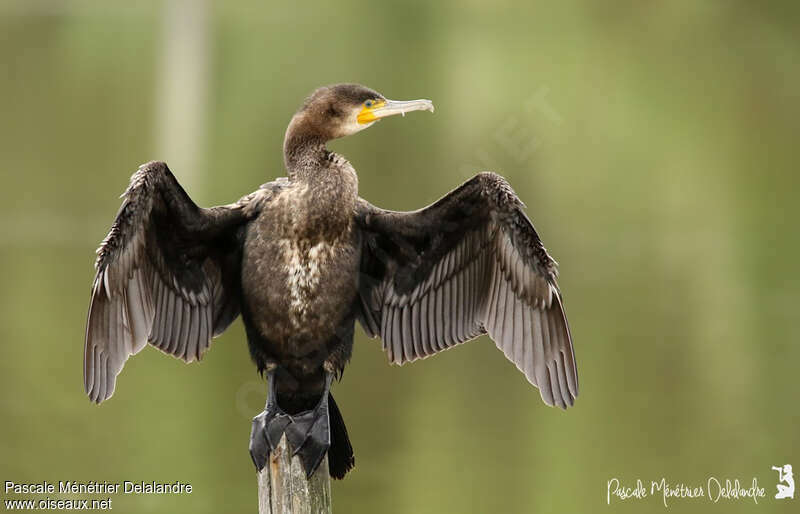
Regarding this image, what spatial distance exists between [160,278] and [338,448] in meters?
0.93

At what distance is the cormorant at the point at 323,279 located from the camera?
12.6 feet

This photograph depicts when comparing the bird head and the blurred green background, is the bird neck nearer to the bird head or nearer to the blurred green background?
the bird head

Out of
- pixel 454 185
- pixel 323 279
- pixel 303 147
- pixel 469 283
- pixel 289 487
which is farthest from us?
pixel 454 185

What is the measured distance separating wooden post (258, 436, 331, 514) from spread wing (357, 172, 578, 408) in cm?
74

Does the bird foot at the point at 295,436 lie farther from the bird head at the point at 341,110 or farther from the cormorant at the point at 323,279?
the bird head at the point at 341,110

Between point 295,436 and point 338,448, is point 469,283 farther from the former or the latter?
point 295,436

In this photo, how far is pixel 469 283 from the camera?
4309mm

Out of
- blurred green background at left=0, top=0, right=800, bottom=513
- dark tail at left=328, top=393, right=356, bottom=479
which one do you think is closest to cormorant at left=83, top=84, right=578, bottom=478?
dark tail at left=328, top=393, right=356, bottom=479

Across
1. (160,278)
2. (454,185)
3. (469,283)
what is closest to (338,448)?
(469,283)

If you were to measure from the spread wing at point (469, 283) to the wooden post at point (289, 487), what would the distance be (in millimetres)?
738

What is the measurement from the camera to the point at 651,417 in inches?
326

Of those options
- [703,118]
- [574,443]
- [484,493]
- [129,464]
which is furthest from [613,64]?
[129,464]

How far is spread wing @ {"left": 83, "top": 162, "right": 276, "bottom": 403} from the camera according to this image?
367 centimetres

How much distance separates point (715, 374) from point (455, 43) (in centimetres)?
621
